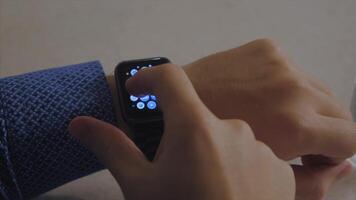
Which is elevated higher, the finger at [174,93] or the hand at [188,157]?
the finger at [174,93]

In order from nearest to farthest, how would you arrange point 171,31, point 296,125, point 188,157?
1. point 188,157
2. point 296,125
3. point 171,31

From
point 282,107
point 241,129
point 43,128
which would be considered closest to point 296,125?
point 282,107

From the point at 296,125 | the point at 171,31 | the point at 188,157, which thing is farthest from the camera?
the point at 171,31

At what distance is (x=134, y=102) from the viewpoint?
54cm

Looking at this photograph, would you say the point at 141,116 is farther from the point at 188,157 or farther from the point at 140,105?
the point at 188,157

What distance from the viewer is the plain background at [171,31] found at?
2.55ft

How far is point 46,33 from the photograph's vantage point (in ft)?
2.59

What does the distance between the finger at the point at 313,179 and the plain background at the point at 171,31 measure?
0.87 feet

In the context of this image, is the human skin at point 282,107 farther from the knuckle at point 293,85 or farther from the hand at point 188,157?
the hand at point 188,157

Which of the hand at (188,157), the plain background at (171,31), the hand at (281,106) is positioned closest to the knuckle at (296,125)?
the hand at (281,106)

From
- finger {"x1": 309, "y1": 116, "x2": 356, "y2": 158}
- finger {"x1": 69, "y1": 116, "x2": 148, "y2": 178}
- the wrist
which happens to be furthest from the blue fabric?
finger {"x1": 309, "y1": 116, "x2": 356, "y2": 158}

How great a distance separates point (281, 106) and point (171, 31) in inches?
14.8

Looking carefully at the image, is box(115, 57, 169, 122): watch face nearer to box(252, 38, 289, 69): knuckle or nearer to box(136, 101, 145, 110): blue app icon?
box(136, 101, 145, 110): blue app icon

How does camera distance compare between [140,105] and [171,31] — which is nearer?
[140,105]
